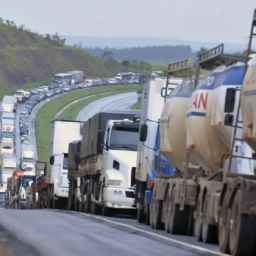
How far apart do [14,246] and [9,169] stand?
233 ft

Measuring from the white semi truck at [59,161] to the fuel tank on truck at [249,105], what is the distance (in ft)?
94.1

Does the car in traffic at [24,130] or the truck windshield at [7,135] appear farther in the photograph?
the car in traffic at [24,130]

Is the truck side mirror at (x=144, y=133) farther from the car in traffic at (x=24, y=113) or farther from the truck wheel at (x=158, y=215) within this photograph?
the car in traffic at (x=24, y=113)

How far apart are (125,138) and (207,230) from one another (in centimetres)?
1247

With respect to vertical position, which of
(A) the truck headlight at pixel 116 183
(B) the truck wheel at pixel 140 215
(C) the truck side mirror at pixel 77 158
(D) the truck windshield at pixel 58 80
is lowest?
(B) the truck wheel at pixel 140 215

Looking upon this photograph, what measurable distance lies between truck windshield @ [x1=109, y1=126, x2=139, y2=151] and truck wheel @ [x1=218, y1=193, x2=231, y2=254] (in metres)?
14.1

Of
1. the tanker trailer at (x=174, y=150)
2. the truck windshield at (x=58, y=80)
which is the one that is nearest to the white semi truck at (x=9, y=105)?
the truck windshield at (x=58, y=80)

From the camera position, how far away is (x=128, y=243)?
48.8ft

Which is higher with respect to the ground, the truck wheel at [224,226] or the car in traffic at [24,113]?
the car in traffic at [24,113]

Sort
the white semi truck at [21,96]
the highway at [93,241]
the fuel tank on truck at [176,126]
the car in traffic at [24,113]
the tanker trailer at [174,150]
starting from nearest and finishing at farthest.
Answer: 1. the highway at [93,241]
2. the tanker trailer at [174,150]
3. the fuel tank on truck at [176,126]
4. the car in traffic at [24,113]
5. the white semi truck at [21,96]

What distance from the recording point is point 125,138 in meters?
27.9

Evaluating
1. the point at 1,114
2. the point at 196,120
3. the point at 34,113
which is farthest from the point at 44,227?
the point at 34,113

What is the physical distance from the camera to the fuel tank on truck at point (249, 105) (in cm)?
1230

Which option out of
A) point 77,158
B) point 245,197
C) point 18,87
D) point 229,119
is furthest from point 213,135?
point 18,87
